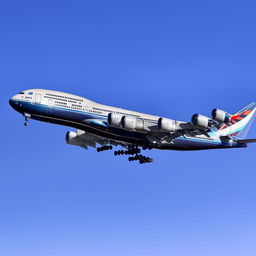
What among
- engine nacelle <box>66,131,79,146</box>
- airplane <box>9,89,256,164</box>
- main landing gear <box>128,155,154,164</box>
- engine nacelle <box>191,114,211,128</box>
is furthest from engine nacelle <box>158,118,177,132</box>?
engine nacelle <box>66,131,79,146</box>

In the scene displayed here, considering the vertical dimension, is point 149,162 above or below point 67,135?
below

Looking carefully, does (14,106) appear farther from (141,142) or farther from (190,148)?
(190,148)

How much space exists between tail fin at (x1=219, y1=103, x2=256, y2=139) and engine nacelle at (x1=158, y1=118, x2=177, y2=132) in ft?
43.8

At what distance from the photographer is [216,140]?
68.1 m

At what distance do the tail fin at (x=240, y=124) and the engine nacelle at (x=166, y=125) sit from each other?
43.8ft

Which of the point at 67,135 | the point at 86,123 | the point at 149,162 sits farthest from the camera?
the point at 67,135

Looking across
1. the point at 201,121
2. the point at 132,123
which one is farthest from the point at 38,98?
the point at 201,121

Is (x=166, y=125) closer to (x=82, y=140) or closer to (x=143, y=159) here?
(x=143, y=159)

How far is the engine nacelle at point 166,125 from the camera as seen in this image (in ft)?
193

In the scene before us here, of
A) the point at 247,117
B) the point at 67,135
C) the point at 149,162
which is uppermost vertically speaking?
the point at 247,117

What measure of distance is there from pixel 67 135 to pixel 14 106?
12.0m

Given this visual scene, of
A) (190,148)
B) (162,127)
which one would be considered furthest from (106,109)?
(190,148)

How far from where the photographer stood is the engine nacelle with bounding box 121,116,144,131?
58219mm

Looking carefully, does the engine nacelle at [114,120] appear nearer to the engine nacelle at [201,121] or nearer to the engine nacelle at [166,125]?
the engine nacelle at [166,125]
